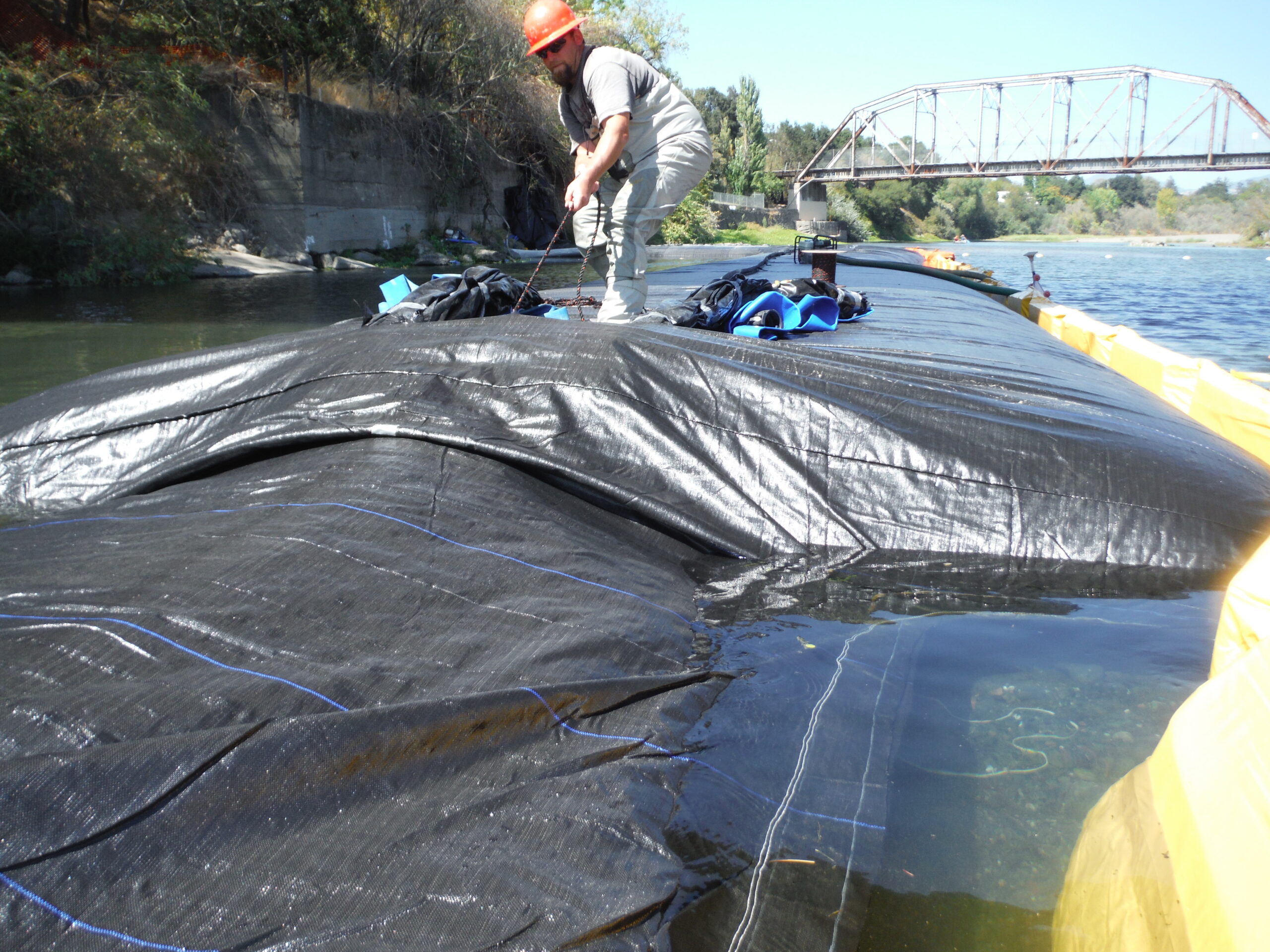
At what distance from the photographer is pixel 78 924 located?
0.82m

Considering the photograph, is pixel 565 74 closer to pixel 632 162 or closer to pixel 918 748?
pixel 632 162

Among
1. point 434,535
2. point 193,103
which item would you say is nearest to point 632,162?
point 434,535

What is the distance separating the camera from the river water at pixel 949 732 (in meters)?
1.14

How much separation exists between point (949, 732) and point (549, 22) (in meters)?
3.06

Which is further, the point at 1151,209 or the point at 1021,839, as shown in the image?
the point at 1151,209

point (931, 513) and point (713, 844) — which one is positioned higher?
point (931, 513)

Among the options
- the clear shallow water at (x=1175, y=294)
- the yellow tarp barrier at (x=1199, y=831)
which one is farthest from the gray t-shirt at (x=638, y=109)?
the clear shallow water at (x=1175, y=294)

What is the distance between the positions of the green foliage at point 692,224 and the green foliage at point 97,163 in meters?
16.2

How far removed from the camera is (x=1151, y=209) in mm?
77250

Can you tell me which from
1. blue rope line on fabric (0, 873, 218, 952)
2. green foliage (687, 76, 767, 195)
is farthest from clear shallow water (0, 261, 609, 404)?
green foliage (687, 76, 767, 195)

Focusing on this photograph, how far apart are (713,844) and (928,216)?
7142 cm

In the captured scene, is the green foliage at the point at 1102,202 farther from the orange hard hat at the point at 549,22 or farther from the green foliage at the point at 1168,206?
the orange hard hat at the point at 549,22

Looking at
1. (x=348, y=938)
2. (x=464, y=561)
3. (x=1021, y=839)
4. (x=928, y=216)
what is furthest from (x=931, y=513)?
(x=928, y=216)

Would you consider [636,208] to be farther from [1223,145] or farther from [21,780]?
[1223,145]
